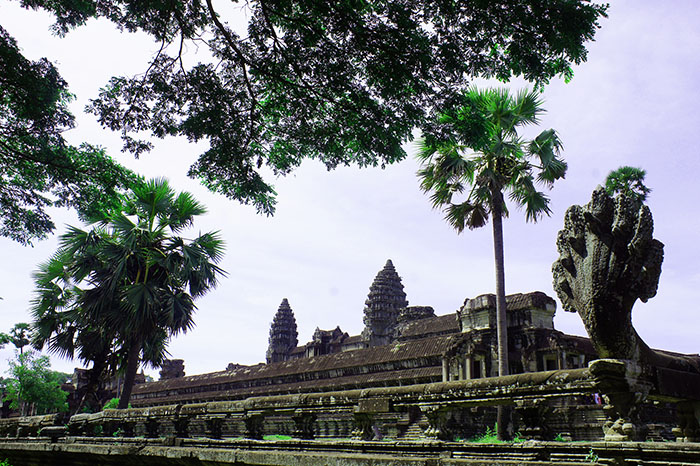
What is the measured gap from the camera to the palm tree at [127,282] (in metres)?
15.5

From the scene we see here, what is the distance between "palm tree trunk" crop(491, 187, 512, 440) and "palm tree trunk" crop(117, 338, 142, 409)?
10.3 m

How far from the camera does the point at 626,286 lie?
11.5 ft

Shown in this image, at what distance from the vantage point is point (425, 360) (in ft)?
55.8

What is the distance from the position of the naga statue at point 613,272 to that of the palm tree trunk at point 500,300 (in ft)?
29.1

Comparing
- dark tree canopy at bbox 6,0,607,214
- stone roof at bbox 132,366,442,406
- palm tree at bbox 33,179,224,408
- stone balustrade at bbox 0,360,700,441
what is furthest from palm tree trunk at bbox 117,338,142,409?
dark tree canopy at bbox 6,0,607,214

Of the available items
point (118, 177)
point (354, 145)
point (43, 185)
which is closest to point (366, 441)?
point (354, 145)

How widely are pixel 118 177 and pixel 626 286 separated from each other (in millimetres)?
8092

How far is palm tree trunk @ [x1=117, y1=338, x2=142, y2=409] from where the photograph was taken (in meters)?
15.0

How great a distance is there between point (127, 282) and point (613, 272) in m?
15.3

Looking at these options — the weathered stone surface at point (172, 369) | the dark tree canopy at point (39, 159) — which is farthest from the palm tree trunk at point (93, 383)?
the weathered stone surface at point (172, 369)

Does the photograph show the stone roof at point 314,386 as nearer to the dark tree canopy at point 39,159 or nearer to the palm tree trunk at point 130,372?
the palm tree trunk at point 130,372

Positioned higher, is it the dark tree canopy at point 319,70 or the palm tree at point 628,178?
the palm tree at point 628,178

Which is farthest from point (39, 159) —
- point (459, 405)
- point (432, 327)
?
point (432, 327)

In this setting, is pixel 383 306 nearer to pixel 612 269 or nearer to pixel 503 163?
pixel 503 163
